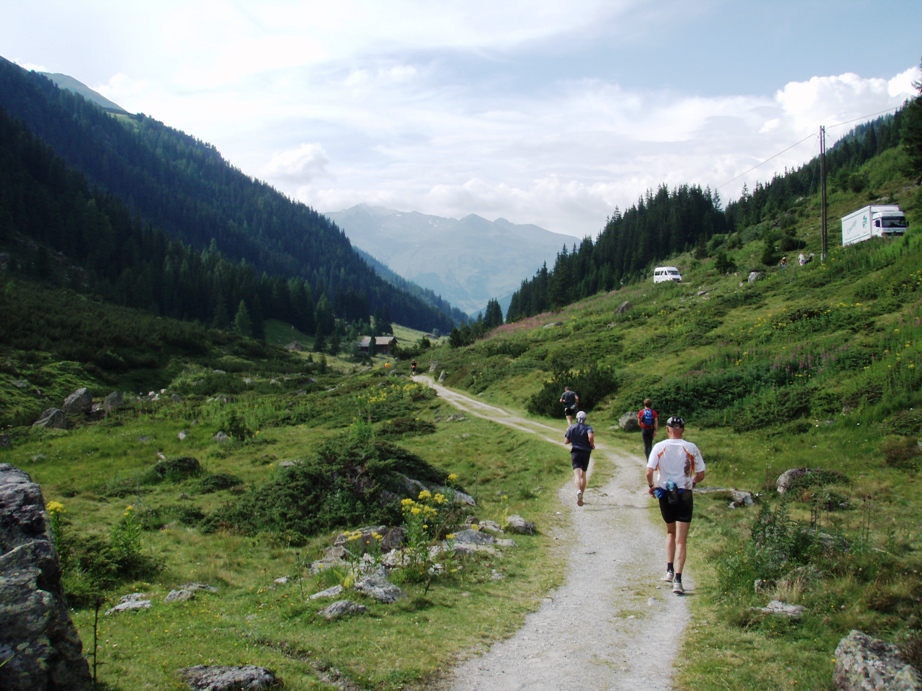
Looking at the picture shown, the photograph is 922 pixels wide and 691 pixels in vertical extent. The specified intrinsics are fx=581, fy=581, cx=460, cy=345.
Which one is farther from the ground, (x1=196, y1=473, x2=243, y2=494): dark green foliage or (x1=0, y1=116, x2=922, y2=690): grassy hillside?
(x1=0, y1=116, x2=922, y2=690): grassy hillside

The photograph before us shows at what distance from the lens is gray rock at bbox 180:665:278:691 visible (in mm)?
5578

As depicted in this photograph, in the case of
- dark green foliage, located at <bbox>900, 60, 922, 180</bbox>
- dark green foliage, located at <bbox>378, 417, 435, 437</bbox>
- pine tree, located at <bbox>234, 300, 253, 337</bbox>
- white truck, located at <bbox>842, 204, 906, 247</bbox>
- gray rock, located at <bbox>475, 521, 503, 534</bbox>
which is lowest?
gray rock, located at <bbox>475, 521, 503, 534</bbox>

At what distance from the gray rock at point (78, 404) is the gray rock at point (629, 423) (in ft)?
117

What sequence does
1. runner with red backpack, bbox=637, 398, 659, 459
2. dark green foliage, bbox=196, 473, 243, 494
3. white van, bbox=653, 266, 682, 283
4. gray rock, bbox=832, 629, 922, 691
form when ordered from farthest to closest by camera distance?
white van, bbox=653, 266, 682, 283 < dark green foliage, bbox=196, 473, 243, 494 < runner with red backpack, bbox=637, 398, 659, 459 < gray rock, bbox=832, 629, 922, 691

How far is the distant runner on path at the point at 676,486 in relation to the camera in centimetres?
938

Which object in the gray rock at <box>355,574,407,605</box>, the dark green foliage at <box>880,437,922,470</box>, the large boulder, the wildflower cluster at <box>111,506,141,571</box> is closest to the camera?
the large boulder

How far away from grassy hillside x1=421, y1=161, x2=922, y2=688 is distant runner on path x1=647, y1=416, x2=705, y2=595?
68 cm

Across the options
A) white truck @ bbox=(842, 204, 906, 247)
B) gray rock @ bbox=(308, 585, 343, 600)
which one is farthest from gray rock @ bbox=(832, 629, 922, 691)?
white truck @ bbox=(842, 204, 906, 247)

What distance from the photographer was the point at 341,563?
10.8m

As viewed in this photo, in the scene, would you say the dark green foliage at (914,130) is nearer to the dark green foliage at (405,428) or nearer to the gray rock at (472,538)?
the dark green foliage at (405,428)

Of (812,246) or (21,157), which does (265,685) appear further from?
(21,157)

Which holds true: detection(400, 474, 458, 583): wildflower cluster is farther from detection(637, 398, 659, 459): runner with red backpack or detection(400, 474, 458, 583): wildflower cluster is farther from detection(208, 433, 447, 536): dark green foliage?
detection(637, 398, 659, 459): runner with red backpack

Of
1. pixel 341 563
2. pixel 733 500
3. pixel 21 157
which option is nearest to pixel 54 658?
pixel 341 563

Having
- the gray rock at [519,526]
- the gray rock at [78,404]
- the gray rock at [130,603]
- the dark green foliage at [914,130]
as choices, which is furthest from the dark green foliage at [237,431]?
the dark green foliage at [914,130]
